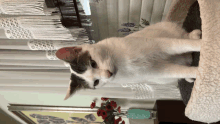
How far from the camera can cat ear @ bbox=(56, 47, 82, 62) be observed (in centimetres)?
54

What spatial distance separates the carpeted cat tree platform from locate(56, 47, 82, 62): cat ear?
447 millimetres

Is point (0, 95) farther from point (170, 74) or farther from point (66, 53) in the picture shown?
point (170, 74)

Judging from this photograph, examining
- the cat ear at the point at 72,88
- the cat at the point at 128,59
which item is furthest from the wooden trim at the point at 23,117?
the cat at the point at 128,59

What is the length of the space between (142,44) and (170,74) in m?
0.17

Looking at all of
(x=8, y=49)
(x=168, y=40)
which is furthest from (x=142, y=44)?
(x=8, y=49)

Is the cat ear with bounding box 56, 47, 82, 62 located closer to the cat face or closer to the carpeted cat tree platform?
the cat face

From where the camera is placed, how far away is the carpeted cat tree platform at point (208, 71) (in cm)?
42

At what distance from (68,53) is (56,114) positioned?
5.43ft

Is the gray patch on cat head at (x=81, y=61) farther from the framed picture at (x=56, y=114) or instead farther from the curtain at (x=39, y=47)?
the framed picture at (x=56, y=114)

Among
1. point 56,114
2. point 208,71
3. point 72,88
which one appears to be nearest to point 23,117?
point 56,114

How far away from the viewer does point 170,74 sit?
0.61m

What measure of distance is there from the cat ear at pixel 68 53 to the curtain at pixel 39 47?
0.51 m

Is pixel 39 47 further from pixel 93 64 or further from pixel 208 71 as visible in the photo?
pixel 208 71

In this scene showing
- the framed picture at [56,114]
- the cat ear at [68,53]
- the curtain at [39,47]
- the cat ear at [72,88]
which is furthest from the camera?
the framed picture at [56,114]
